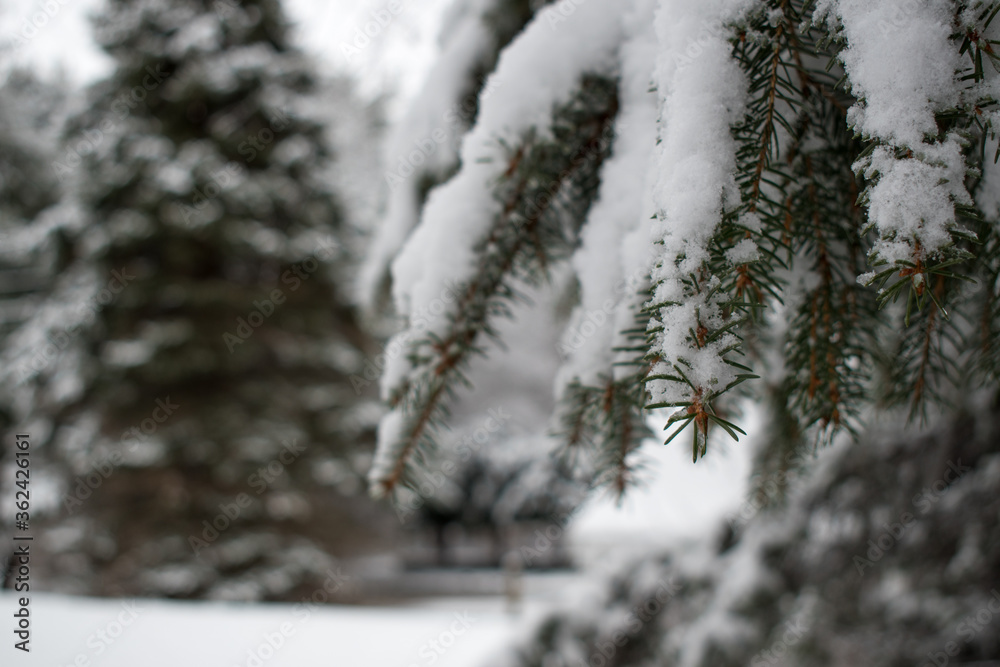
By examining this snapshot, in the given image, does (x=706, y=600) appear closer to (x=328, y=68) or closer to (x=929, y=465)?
(x=929, y=465)

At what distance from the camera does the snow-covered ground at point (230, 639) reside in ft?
6.25

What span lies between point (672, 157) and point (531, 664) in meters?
1.90

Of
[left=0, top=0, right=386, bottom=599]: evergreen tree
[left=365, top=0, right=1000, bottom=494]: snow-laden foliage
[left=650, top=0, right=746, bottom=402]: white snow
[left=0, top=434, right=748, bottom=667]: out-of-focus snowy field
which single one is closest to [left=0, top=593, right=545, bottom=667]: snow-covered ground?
[left=0, top=434, right=748, bottom=667]: out-of-focus snowy field

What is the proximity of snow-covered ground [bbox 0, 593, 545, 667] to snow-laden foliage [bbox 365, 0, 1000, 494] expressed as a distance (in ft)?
5.34

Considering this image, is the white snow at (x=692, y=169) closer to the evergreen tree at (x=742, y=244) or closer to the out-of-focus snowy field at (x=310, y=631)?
the evergreen tree at (x=742, y=244)

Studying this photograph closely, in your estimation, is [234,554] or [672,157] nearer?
[672,157]

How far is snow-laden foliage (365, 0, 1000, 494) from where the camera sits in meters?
0.40

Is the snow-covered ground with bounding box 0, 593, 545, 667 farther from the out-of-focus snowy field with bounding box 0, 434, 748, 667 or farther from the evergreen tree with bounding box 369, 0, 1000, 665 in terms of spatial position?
the evergreen tree with bounding box 369, 0, 1000, 665

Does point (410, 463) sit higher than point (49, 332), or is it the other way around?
point (49, 332)

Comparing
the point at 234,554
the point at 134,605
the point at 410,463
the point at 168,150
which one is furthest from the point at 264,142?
the point at 410,463

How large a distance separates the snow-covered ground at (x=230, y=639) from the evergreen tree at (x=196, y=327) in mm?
4070

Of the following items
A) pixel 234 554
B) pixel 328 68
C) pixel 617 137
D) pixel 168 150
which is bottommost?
pixel 617 137

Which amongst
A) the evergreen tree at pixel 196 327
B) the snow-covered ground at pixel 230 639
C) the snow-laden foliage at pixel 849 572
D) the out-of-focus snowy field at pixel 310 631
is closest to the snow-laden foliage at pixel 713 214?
the snow-laden foliage at pixel 849 572

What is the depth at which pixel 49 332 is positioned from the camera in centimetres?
655
